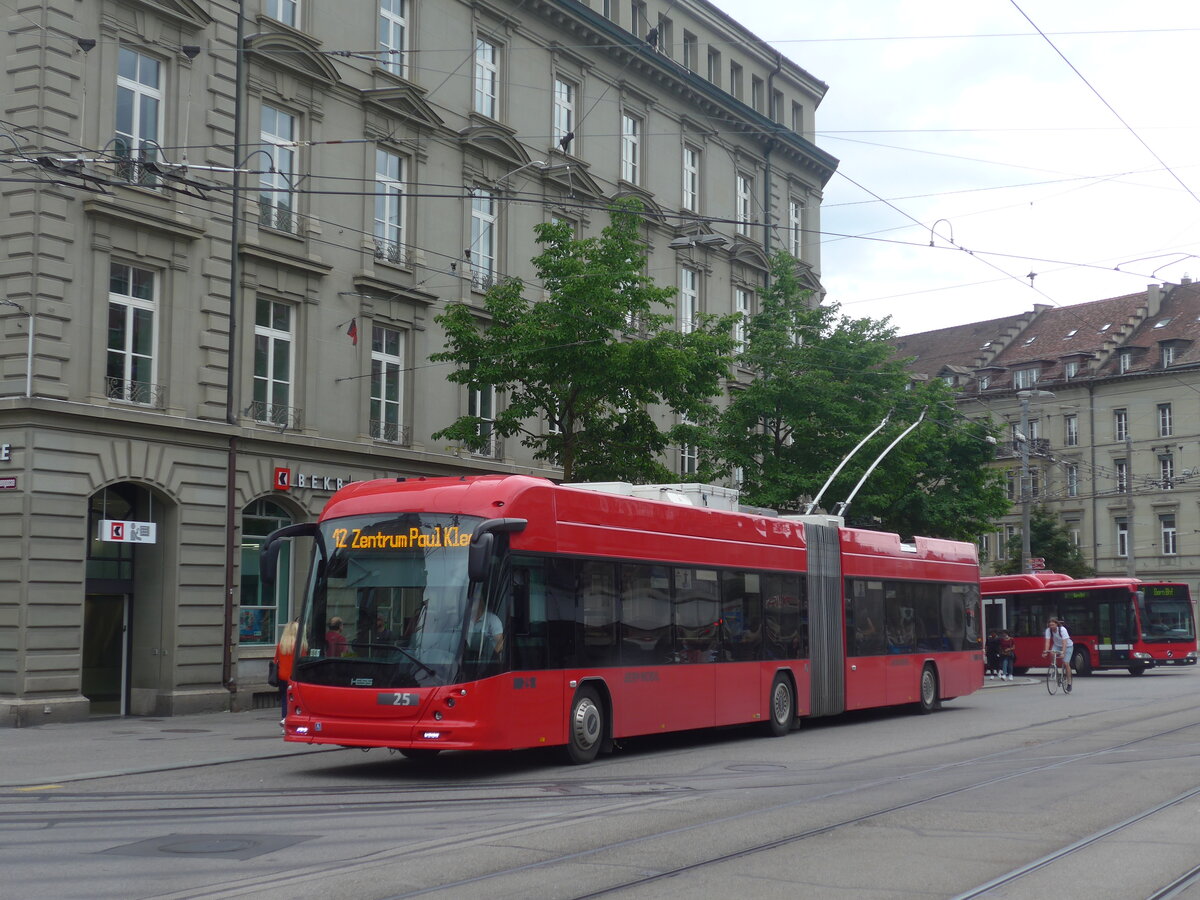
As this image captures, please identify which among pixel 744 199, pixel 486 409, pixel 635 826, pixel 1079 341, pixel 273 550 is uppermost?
pixel 1079 341

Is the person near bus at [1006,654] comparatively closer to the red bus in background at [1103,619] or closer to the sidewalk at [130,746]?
the red bus in background at [1103,619]

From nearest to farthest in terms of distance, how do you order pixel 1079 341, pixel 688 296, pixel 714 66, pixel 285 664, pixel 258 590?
1. pixel 285 664
2. pixel 258 590
3. pixel 688 296
4. pixel 714 66
5. pixel 1079 341

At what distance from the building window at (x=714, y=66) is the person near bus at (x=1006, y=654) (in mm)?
17523

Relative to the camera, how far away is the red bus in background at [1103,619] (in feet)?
135

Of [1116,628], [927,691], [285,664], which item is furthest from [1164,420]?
[285,664]

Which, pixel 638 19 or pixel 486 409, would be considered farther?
pixel 638 19

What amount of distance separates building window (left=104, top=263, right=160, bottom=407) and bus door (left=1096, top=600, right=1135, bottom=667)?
2853cm

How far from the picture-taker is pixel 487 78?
105 ft

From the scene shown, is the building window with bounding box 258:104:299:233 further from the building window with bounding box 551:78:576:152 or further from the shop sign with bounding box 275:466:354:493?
the building window with bounding box 551:78:576:152

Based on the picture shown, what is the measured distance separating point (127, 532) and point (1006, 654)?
973 inches

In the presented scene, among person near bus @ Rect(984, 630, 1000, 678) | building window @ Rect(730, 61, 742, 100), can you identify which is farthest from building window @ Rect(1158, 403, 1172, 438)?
building window @ Rect(730, 61, 742, 100)

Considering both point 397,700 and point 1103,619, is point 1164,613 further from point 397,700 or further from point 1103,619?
point 397,700

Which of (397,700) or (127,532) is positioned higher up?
(127,532)

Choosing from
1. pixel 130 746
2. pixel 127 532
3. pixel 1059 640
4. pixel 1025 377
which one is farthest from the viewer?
pixel 1025 377
